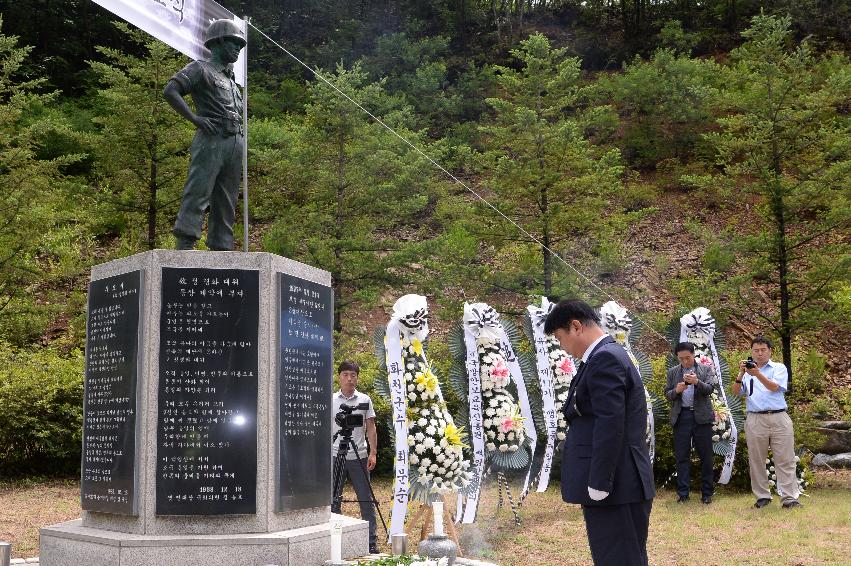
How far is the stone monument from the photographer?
17.3 feet

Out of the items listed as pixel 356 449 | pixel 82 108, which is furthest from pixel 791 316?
pixel 82 108

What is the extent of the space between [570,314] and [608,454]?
710 mm

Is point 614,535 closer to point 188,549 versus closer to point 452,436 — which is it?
point 188,549

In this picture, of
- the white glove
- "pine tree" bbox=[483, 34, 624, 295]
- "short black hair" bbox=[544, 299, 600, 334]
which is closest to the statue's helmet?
"short black hair" bbox=[544, 299, 600, 334]

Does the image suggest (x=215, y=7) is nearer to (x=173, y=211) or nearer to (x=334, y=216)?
(x=334, y=216)

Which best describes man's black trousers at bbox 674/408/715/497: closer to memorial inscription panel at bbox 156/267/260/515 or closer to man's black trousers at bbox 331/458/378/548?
man's black trousers at bbox 331/458/378/548

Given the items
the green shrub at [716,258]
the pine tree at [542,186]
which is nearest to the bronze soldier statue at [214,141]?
the pine tree at [542,186]

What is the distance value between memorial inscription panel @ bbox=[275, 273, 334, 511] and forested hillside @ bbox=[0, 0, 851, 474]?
5626 millimetres

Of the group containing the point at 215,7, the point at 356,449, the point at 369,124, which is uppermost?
the point at 369,124

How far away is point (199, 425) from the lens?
17.7 feet

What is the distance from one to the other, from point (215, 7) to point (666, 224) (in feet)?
59.8

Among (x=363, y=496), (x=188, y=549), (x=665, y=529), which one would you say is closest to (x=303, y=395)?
(x=188, y=549)

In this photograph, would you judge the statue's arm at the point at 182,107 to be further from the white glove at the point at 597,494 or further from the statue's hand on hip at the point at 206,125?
the white glove at the point at 597,494

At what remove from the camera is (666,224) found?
23.8 m
